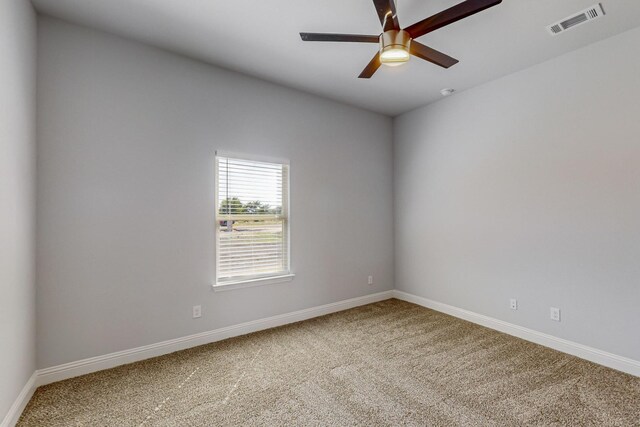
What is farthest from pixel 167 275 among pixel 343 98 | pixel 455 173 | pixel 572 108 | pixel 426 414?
pixel 572 108

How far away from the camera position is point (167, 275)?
9.58ft

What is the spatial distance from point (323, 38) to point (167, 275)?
8.10 feet

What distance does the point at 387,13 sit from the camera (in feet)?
6.37

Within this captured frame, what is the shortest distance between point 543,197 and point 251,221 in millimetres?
3101

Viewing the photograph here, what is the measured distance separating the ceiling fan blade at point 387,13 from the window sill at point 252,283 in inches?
106

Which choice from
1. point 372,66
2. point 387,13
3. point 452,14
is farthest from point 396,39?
point 372,66

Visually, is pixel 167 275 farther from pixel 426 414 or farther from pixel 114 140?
pixel 426 414

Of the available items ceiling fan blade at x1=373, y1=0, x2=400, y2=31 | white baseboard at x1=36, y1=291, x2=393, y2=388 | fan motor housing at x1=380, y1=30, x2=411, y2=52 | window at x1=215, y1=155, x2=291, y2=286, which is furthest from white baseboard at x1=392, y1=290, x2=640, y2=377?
ceiling fan blade at x1=373, y1=0, x2=400, y2=31

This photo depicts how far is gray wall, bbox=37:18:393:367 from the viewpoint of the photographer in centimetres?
245

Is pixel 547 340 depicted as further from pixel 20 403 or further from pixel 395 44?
pixel 20 403

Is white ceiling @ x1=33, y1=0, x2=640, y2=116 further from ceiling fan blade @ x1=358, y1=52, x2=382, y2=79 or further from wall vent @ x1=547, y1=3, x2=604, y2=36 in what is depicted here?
ceiling fan blade @ x1=358, y1=52, x2=382, y2=79

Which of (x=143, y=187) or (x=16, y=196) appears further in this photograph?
(x=143, y=187)

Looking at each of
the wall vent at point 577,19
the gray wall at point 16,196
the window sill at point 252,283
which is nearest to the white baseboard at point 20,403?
the gray wall at point 16,196

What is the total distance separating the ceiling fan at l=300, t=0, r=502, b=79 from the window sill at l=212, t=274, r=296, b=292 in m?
2.43
